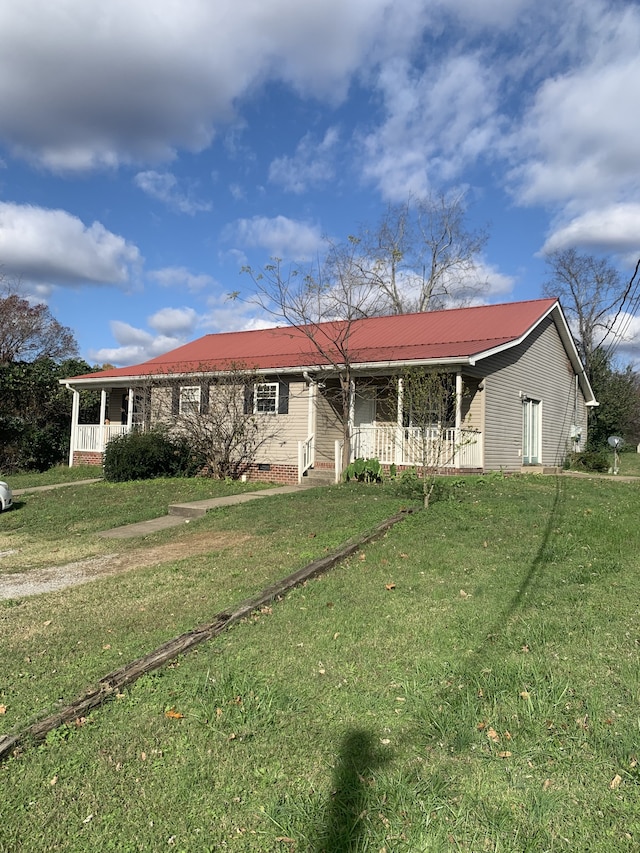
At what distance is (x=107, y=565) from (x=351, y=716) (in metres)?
4.86

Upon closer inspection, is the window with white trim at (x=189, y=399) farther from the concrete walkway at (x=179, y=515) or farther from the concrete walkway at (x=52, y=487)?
the concrete walkway at (x=179, y=515)

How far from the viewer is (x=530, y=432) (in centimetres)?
1855

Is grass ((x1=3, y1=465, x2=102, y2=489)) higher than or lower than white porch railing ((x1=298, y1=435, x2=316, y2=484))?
lower

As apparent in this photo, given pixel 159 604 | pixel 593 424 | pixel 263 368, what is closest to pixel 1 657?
pixel 159 604

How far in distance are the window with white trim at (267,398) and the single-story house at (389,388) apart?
1.3 inches

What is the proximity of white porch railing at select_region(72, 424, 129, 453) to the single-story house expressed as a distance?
36 millimetres

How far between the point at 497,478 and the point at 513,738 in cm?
1063

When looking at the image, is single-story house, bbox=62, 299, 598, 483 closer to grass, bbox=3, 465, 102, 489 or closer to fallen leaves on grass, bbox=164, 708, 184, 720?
grass, bbox=3, 465, 102, 489

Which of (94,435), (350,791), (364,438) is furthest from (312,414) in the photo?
(350,791)

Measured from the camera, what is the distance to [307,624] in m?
4.89

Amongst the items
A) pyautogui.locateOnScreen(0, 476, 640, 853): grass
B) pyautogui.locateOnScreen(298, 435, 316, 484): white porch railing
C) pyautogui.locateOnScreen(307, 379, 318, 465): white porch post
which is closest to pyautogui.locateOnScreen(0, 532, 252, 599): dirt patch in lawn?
pyautogui.locateOnScreen(0, 476, 640, 853): grass

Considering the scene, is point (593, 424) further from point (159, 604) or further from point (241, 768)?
point (241, 768)

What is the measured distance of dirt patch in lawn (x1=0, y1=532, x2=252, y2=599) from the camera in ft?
21.6

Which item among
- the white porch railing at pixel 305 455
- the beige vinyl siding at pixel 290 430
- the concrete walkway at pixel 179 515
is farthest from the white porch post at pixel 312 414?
the concrete walkway at pixel 179 515
